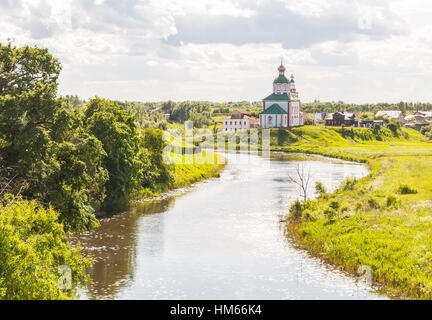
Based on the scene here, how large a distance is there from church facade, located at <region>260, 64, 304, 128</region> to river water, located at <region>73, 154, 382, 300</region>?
11684 cm

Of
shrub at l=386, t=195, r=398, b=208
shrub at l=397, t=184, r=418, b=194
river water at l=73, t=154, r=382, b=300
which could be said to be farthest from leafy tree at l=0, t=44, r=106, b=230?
shrub at l=397, t=184, r=418, b=194

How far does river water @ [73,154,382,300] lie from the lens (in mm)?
28797

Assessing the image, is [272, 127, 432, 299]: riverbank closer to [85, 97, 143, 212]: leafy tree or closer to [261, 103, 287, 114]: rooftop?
[85, 97, 143, 212]: leafy tree

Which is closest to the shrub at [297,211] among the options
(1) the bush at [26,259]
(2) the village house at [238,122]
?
(1) the bush at [26,259]

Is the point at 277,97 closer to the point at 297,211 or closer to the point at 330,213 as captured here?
the point at 297,211

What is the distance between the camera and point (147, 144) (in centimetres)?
6681

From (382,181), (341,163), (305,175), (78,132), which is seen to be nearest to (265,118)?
(341,163)

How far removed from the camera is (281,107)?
179 m

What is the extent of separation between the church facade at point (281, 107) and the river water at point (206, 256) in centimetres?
11684

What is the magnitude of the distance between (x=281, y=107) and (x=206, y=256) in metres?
148

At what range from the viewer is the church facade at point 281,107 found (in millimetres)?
176375

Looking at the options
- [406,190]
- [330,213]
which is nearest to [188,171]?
[406,190]
